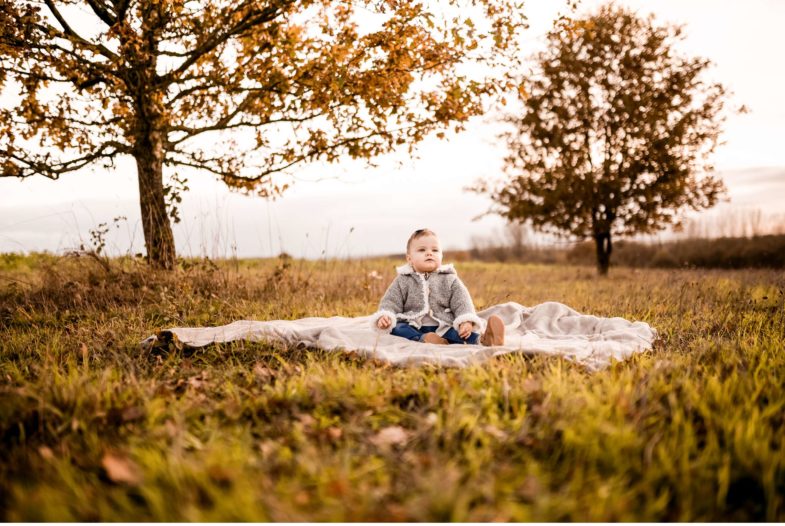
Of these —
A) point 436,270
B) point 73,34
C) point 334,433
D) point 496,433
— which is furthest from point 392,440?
point 73,34

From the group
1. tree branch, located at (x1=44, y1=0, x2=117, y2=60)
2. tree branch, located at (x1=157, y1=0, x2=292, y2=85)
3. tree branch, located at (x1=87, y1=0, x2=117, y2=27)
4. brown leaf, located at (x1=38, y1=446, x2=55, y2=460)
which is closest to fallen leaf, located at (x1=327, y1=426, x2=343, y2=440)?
brown leaf, located at (x1=38, y1=446, x2=55, y2=460)

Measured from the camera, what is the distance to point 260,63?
746cm

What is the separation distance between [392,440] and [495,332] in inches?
88.2

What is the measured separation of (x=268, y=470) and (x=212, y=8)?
7222 mm

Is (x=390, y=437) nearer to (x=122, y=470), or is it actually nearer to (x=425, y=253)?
(x=122, y=470)

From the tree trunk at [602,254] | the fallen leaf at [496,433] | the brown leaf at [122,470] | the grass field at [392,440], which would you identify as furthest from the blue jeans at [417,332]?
the tree trunk at [602,254]

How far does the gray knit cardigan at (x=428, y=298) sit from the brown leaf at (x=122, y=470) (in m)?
2.85

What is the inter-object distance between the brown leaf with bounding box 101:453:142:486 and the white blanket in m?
2.09

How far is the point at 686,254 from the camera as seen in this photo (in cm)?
1895

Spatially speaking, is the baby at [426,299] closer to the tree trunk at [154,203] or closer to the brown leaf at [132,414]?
the brown leaf at [132,414]

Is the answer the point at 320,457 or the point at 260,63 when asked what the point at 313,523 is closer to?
the point at 320,457

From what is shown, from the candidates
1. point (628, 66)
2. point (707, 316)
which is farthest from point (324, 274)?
point (628, 66)

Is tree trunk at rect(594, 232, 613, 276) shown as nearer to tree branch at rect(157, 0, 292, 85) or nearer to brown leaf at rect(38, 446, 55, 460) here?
tree branch at rect(157, 0, 292, 85)

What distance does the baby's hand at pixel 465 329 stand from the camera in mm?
4574
